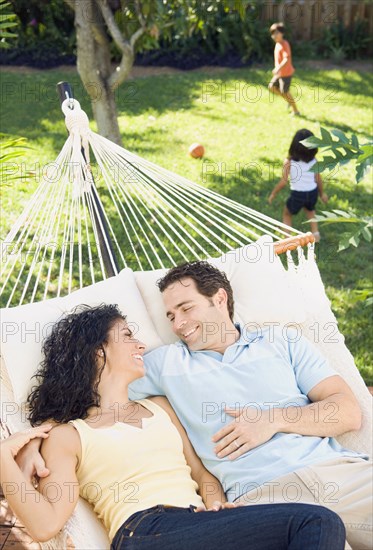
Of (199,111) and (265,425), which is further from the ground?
(199,111)

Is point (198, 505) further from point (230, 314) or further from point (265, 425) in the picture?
point (230, 314)

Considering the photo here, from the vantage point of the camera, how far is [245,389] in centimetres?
212

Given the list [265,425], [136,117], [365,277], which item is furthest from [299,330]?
[136,117]

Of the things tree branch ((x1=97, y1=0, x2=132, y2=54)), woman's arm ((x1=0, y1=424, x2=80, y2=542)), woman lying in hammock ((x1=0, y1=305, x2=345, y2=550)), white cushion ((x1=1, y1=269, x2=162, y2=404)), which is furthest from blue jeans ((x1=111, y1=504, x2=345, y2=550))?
tree branch ((x1=97, y1=0, x2=132, y2=54))

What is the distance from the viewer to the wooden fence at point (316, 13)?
809 cm

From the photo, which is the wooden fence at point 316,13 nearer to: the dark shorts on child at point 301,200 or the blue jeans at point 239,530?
the dark shorts on child at point 301,200

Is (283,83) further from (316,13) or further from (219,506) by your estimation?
(219,506)

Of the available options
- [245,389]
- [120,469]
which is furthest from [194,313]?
[120,469]

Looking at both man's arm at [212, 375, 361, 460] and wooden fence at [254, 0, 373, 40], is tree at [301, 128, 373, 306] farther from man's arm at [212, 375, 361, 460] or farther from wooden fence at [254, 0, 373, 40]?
wooden fence at [254, 0, 373, 40]

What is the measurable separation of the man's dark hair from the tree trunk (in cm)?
240

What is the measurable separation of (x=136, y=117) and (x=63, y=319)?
4.43 meters

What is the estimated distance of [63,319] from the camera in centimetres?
219

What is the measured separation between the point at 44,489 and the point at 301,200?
2.78 metres

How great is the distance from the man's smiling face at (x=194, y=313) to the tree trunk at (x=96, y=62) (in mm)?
2501
